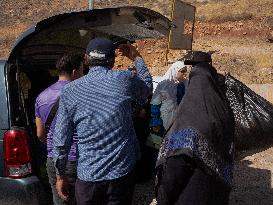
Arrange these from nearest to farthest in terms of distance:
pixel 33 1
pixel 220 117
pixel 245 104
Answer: pixel 220 117 < pixel 245 104 < pixel 33 1

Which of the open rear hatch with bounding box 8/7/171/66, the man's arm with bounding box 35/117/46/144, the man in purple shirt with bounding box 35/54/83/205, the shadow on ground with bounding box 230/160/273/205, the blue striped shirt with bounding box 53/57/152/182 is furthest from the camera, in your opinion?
the shadow on ground with bounding box 230/160/273/205

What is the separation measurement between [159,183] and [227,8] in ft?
81.1

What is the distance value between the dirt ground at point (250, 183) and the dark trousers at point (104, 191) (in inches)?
95.8

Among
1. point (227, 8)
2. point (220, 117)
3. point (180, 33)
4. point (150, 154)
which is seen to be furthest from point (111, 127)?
point (227, 8)

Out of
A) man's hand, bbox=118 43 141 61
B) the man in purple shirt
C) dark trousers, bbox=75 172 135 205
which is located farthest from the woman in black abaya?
the man in purple shirt

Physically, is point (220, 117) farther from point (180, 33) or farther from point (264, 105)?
point (180, 33)

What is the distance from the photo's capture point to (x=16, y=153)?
3615mm

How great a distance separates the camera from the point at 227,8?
2639 centimetres

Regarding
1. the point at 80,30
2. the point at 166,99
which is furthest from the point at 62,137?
the point at 166,99

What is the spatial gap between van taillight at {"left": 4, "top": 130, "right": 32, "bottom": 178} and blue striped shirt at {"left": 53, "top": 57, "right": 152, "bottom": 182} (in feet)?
2.67

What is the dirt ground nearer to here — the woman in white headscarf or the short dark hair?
the woman in white headscarf

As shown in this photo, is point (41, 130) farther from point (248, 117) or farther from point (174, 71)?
point (248, 117)

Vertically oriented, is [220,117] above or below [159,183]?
above

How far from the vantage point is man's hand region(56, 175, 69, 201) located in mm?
3139
